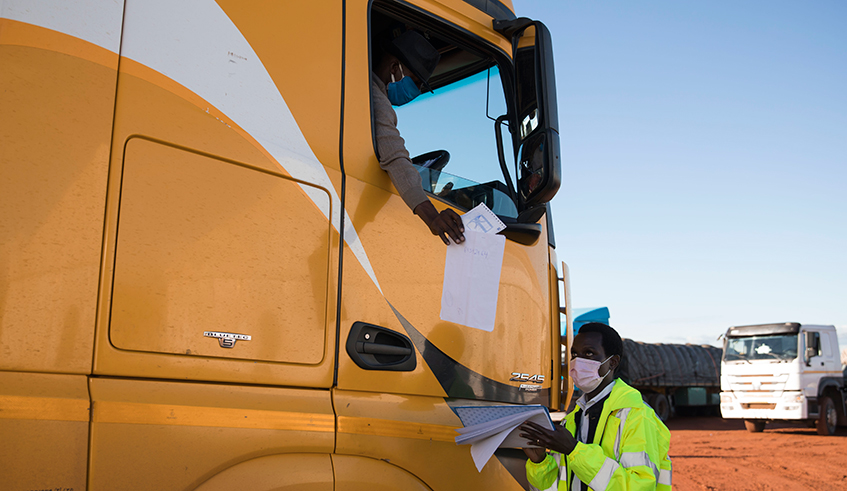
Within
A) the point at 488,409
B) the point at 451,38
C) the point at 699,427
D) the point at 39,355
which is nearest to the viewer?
the point at 39,355

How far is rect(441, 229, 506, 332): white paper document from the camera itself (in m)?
2.38

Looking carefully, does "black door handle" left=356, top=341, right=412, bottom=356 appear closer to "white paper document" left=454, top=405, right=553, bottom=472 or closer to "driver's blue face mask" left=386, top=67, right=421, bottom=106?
"white paper document" left=454, top=405, right=553, bottom=472

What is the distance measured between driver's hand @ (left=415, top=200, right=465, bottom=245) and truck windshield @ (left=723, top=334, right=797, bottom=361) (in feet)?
50.5

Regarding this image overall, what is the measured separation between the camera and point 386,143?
2.31m

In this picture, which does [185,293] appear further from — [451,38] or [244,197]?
[451,38]

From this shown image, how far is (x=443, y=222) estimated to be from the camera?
7.61ft

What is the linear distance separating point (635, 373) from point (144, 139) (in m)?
16.8

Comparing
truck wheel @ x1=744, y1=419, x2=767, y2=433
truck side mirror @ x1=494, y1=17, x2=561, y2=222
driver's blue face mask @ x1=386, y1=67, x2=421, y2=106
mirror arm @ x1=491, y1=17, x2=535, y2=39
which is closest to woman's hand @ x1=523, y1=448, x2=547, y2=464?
truck side mirror @ x1=494, y1=17, x2=561, y2=222

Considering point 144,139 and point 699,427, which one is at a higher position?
point 144,139

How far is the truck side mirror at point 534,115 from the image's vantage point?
257 cm

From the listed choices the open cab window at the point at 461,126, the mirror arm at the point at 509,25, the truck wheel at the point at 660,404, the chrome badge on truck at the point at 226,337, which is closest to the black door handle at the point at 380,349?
the chrome badge on truck at the point at 226,337

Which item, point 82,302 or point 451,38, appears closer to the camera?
point 82,302

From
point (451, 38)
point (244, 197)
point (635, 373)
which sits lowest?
point (635, 373)

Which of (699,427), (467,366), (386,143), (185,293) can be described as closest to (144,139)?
(185,293)
